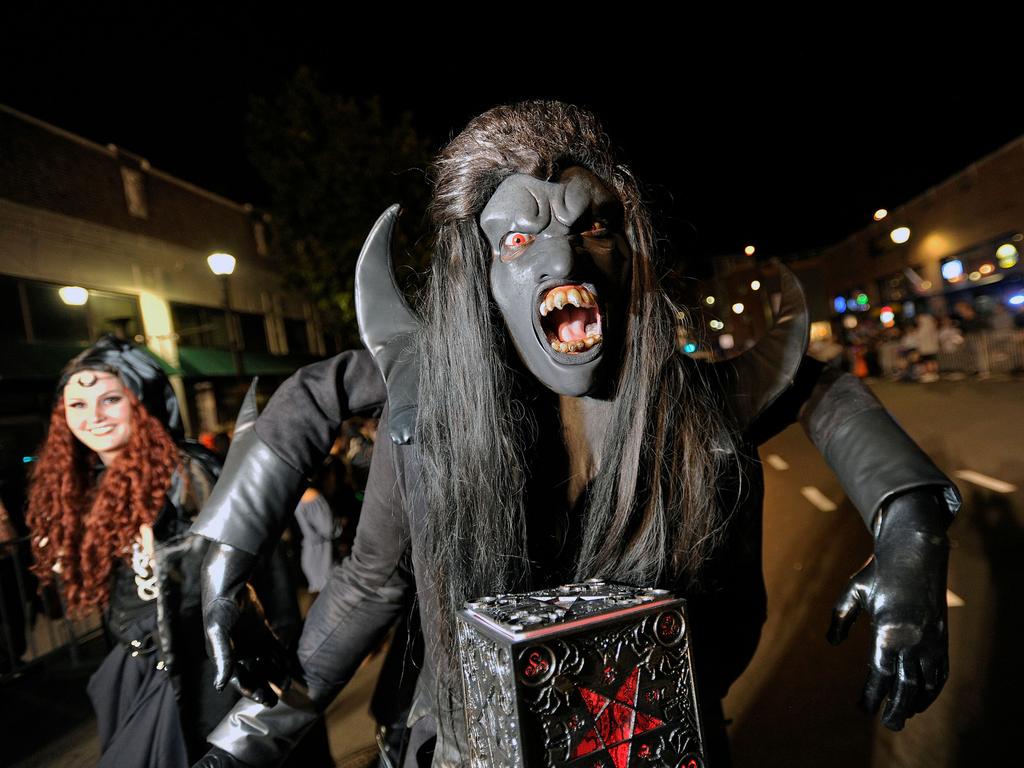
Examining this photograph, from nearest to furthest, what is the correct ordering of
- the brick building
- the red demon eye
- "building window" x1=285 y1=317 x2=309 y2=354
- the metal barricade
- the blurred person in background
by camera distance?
the red demon eye
the metal barricade
the brick building
the blurred person in background
"building window" x1=285 y1=317 x2=309 y2=354

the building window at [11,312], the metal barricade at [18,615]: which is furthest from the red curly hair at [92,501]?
the building window at [11,312]

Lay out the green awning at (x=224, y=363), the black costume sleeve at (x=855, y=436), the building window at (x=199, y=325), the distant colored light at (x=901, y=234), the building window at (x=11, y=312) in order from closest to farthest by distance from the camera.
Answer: the black costume sleeve at (x=855, y=436) → the building window at (x=11, y=312) → the green awning at (x=224, y=363) → the building window at (x=199, y=325) → the distant colored light at (x=901, y=234)

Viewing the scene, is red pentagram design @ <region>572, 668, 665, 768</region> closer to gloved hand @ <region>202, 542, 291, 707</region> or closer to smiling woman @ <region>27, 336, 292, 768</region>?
gloved hand @ <region>202, 542, 291, 707</region>

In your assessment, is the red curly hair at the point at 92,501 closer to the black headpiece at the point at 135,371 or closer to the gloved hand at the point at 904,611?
the black headpiece at the point at 135,371

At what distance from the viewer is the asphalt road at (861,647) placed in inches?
108

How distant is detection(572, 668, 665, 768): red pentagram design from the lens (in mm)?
863

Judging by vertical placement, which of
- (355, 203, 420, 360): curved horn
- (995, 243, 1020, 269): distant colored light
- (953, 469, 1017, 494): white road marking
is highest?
(995, 243, 1020, 269): distant colored light

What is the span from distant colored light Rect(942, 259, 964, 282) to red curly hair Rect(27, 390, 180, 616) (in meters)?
22.3

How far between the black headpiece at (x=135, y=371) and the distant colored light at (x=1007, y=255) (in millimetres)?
19768

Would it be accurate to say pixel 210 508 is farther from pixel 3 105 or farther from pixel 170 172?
pixel 170 172

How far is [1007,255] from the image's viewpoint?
16.0 meters

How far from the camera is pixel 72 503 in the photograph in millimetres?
2695

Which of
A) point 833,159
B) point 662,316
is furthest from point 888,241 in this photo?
point 662,316

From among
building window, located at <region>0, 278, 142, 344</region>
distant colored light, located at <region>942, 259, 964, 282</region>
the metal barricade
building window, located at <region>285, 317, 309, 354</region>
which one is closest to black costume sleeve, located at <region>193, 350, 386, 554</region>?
the metal barricade
